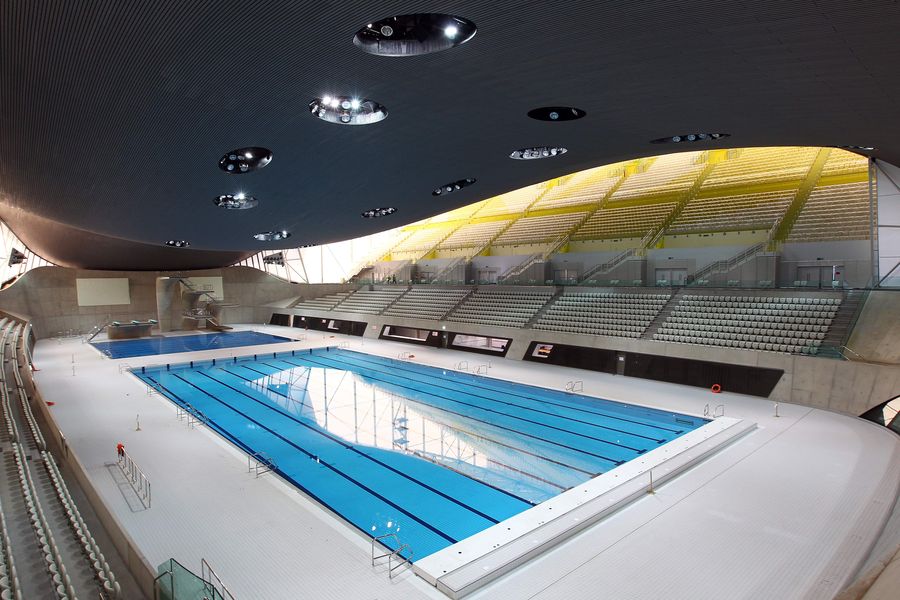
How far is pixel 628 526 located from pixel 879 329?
10292 millimetres

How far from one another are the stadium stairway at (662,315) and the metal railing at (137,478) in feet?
44.5

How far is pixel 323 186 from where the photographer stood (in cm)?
1165

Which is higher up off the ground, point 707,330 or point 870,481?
point 707,330

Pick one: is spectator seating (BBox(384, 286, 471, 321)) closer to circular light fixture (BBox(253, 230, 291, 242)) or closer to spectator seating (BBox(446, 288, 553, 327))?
spectator seating (BBox(446, 288, 553, 327))

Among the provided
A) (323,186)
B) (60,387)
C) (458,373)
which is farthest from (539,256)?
(60,387)

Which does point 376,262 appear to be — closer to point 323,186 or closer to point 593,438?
point 323,186

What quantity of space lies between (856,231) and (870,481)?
12.0 m

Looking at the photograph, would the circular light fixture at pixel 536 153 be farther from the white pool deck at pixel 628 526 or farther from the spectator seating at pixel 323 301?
the spectator seating at pixel 323 301

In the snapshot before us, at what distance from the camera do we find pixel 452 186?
13609 mm

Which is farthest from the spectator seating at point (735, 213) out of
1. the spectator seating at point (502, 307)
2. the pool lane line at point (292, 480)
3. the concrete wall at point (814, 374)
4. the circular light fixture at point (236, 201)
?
the pool lane line at point (292, 480)

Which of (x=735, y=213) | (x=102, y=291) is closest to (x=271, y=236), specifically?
(x=102, y=291)

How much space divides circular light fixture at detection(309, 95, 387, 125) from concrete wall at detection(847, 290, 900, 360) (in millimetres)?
12083

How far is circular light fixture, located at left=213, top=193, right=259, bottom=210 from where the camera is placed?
39.6ft

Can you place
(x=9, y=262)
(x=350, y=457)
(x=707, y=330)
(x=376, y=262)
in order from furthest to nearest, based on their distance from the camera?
(x=376, y=262) < (x=9, y=262) < (x=707, y=330) < (x=350, y=457)
